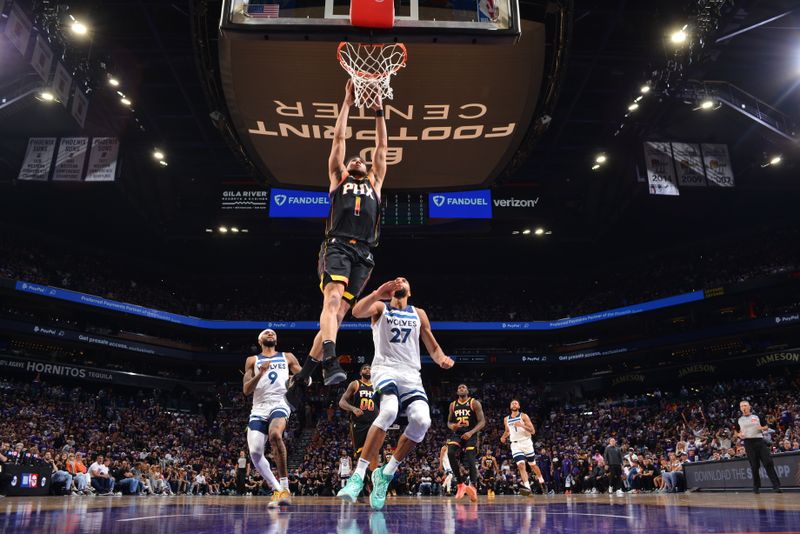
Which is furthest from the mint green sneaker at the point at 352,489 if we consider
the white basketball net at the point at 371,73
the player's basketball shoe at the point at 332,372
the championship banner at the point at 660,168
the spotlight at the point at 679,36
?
the championship banner at the point at 660,168

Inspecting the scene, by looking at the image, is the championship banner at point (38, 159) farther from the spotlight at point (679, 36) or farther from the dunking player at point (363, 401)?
the spotlight at point (679, 36)

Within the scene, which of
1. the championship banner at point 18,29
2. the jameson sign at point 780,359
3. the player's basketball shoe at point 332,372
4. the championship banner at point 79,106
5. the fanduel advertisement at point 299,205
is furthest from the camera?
the jameson sign at point 780,359

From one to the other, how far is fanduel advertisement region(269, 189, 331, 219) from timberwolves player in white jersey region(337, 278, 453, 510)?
19.4 meters

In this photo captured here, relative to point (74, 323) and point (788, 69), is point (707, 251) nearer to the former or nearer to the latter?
point (788, 69)

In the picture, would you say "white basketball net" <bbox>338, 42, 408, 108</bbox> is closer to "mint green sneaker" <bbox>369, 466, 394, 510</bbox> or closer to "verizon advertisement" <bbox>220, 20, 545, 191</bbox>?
"verizon advertisement" <bbox>220, 20, 545, 191</bbox>

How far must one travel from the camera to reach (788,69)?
2120cm

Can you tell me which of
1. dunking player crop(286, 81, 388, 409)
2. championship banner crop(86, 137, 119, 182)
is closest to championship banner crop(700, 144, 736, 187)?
dunking player crop(286, 81, 388, 409)

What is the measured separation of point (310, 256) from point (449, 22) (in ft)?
106

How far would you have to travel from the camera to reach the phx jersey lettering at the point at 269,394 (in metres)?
8.09

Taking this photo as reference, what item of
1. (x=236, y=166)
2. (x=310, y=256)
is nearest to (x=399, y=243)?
(x=310, y=256)

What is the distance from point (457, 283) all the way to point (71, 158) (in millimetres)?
26525

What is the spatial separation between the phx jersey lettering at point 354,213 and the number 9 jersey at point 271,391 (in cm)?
305

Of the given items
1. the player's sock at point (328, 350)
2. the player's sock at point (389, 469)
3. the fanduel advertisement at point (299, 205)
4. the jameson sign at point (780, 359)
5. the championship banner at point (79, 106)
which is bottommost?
the player's sock at point (389, 469)

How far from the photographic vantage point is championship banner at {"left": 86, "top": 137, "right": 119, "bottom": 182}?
22.4m
